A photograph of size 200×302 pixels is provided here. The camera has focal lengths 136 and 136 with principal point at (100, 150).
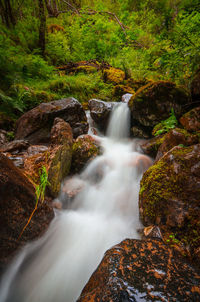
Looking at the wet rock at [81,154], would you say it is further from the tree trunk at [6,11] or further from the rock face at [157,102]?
the tree trunk at [6,11]

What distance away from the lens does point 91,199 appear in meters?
3.32

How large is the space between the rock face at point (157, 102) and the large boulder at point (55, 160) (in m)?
2.65

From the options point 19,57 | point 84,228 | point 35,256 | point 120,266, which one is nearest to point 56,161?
point 84,228

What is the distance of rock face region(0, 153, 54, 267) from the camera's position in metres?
1.58

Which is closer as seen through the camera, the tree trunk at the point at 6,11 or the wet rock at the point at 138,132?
the wet rock at the point at 138,132

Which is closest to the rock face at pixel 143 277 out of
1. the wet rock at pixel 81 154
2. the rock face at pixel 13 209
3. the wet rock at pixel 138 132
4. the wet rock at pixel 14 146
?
the rock face at pixel 13 209

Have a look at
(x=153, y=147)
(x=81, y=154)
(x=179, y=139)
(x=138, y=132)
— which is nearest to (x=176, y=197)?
(x=179, y=139)

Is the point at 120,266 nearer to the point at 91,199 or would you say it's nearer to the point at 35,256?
the point at 35,256

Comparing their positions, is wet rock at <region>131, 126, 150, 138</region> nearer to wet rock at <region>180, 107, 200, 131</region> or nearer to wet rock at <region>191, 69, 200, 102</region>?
wet rock at <region>180, 107, 200, 131</region>

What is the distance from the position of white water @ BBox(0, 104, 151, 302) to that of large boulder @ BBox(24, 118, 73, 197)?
0.54 m

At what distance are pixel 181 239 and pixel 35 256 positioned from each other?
204 centimetres

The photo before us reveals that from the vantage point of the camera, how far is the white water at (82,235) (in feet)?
5.75

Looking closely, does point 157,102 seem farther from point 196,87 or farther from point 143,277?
point 143,277

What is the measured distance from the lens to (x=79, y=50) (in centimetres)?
992
